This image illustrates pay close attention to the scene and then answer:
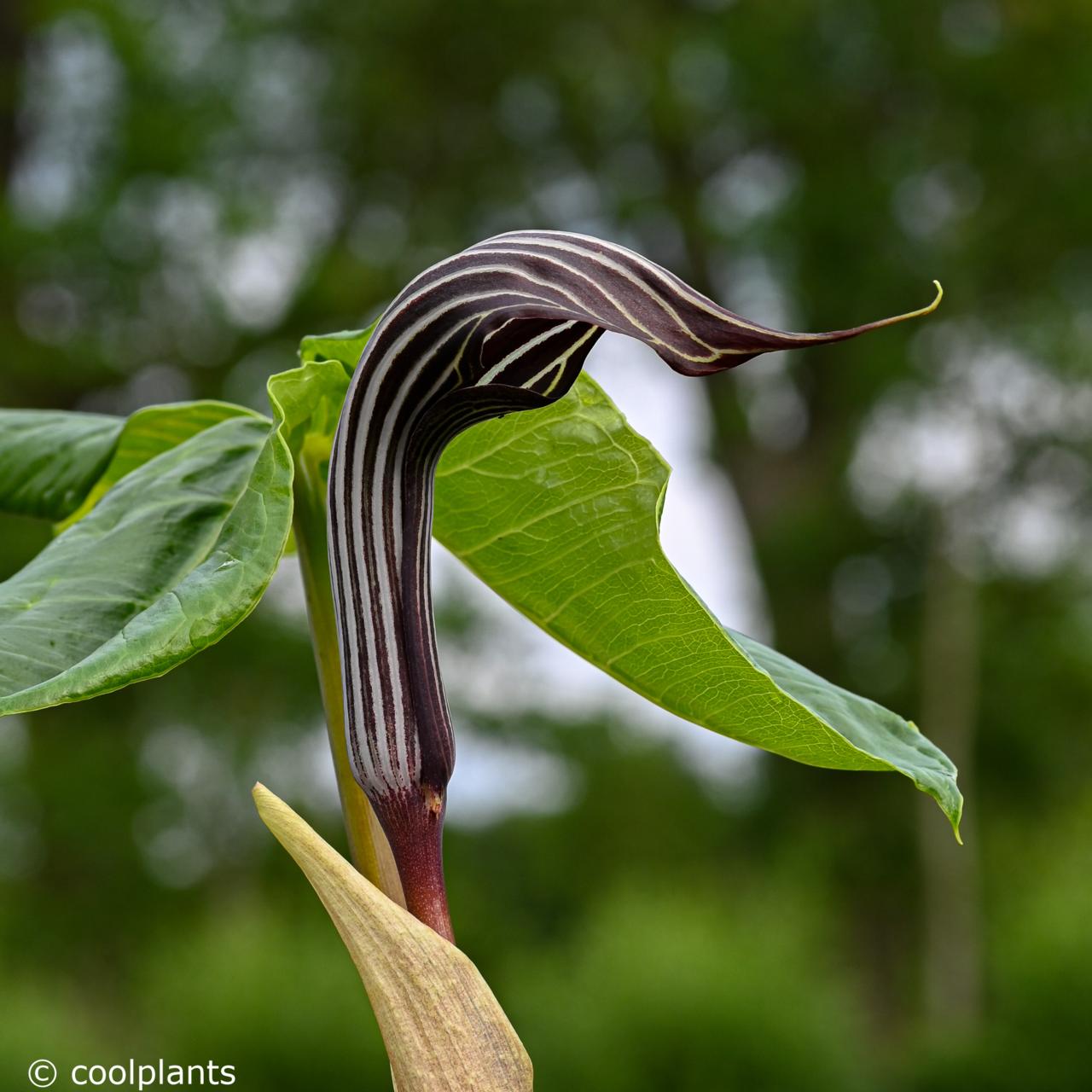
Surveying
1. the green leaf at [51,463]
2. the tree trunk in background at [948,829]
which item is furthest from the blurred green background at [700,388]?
the green leaf at [51,463]

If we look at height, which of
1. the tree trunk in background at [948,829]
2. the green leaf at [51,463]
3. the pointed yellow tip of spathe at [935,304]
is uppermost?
the green leaf at [51,463]

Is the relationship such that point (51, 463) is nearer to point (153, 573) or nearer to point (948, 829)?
point (153, 573)

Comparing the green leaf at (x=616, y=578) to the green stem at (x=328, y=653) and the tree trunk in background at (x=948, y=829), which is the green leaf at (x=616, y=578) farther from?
the tree trunk in background at (x=948, y=829)

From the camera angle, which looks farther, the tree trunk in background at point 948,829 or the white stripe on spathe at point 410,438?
the tree trunk in background at point 948,829

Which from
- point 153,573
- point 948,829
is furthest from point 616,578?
point 948,829

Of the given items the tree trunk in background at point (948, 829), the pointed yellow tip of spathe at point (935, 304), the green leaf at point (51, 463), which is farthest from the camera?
the tree trunk in background at point (948, 829)
